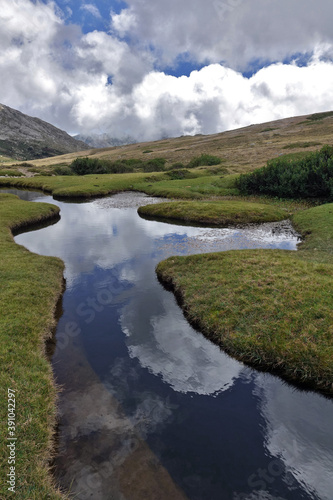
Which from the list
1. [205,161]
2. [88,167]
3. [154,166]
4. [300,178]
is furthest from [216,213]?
[88,167]

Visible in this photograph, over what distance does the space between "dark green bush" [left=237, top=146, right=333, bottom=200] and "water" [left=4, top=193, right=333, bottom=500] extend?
45.7 m

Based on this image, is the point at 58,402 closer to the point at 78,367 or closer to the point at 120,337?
the point at 78,367

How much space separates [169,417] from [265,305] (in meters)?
8.64

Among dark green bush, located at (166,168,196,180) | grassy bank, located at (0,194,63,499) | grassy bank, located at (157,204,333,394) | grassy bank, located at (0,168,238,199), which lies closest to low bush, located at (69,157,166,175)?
grassy bank, located at (0,168,238,199)

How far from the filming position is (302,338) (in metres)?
13.8

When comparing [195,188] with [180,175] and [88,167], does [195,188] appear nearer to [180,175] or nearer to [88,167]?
[180,175]

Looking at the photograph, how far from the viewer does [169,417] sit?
10.8 metres

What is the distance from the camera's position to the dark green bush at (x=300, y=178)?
51375 millimetres

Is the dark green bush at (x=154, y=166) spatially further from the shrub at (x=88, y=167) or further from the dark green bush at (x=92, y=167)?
the shrub at (x=88, y=167)

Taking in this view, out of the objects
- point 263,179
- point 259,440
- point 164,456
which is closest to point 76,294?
point 164,456

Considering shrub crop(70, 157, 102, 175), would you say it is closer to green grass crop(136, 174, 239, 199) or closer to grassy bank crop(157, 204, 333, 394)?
green grass crop(136, 174, 239, 199)

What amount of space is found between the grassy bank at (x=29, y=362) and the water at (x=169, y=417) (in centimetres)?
85

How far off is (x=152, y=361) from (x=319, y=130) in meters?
145

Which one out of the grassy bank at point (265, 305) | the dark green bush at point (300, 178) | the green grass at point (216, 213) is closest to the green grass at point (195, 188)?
the dark green bush at point (300, 178)
